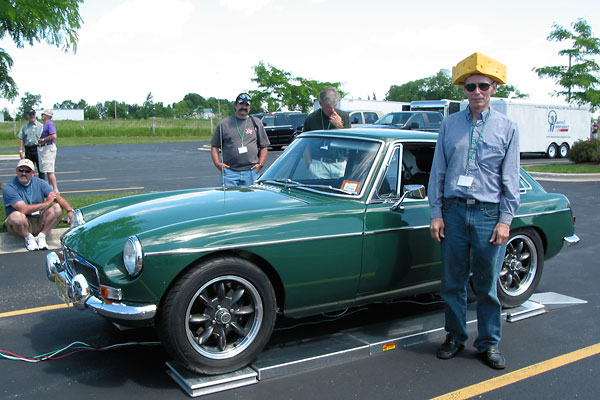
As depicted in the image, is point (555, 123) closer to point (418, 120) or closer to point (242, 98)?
point (418, 120)

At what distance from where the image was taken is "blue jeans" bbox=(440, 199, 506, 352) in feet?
12.5

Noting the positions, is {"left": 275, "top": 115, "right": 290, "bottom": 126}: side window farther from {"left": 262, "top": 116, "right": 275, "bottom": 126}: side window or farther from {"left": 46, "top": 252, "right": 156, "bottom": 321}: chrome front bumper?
{"left": 46, "top": 252, "right": 156, "bottom": 321}: chrome front bumper

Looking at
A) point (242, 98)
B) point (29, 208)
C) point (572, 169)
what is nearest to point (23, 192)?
point (29, 208)

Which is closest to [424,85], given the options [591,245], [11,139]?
[11,139]

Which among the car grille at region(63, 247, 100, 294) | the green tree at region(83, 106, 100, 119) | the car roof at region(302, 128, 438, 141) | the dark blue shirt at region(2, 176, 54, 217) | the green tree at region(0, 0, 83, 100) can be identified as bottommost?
the car grille at region(63, 247, 100, 294)

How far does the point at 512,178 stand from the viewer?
3764 millimetres

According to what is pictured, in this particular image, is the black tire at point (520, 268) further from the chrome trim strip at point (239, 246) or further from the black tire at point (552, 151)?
the black tire at point (552, 151)

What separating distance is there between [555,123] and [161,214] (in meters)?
23.0

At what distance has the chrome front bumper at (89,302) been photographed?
10.7 ft

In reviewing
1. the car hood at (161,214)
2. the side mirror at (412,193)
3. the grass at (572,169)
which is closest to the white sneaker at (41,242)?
the car hood at (161,214)

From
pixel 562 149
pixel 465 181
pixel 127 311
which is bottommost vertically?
pixel 127 311

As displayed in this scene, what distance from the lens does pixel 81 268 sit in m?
3.79

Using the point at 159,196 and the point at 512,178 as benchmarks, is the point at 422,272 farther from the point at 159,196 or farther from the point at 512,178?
the point at 159,196

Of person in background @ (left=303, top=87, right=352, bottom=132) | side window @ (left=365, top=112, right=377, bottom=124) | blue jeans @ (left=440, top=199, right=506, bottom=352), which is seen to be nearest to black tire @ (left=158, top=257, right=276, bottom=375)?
blue jeans @ (left=440, top=199, right=506, bottom=352)
